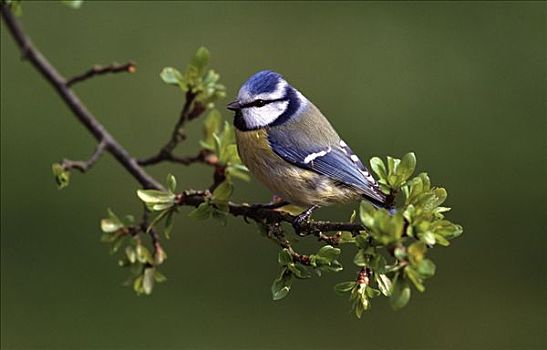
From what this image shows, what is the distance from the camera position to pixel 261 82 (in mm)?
1648

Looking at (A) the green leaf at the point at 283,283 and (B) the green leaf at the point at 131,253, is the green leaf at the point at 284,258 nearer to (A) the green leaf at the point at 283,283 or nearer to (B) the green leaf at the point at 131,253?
(A) the green leaf at the point at 283,283

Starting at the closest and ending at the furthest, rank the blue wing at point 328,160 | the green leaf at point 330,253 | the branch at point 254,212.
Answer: the green leaf at point 330,253 < the branch at point 254,212 < the blue wing at point 328,160

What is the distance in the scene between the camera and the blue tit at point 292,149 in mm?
1640

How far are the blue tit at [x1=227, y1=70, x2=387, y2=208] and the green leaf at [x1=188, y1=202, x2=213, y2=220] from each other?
0.24 metres

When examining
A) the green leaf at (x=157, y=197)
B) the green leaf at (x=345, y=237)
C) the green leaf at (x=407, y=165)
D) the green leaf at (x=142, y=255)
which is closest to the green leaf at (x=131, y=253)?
the green leaf at (x=142, y=255)

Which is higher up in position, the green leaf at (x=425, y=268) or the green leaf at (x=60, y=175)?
the green leaf at (x=60, y=175)

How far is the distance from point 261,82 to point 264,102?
0.05 meters

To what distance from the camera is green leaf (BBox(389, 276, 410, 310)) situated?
1.12 metres

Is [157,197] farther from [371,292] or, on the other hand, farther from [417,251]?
[417,251]

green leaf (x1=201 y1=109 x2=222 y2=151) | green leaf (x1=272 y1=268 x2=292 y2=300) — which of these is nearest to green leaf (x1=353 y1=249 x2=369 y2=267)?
green leaf (x1=272 y1=268 x2=292 y2=300)

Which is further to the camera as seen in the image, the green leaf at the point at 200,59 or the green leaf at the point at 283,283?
the green leaf at the point at 200,59

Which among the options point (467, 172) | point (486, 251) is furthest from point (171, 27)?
point (486, 251)

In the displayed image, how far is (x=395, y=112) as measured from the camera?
135 inches

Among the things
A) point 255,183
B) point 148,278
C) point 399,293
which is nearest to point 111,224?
point 148,278
